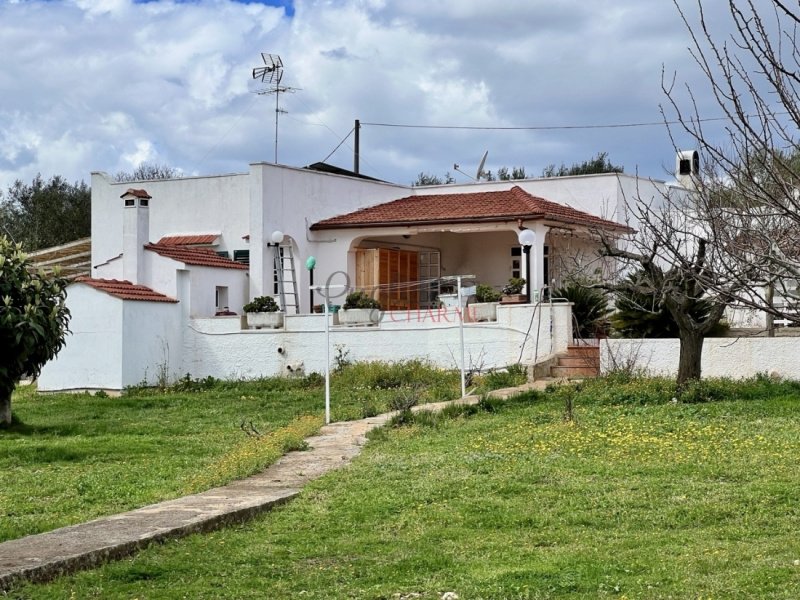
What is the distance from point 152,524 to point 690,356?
492 inches

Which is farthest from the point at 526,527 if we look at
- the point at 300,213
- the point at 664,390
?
→ the point at 300,213

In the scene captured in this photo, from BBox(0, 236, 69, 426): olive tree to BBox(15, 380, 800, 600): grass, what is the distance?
6.51 metres

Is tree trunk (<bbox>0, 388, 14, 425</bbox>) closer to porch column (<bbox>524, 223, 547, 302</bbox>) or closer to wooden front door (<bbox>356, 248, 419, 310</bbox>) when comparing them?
wooden front door (<bbox>356, 248, 419, 310</bbox>)

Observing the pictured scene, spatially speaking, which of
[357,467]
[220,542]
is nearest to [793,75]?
[220,542]

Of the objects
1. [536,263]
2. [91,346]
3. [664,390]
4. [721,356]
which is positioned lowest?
[664,390]

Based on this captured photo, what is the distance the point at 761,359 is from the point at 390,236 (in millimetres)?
13248

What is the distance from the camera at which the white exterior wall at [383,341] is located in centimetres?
2472

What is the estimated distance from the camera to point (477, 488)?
11312 mm

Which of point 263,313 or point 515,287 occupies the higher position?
point 515,287

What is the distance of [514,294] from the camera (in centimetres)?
2636

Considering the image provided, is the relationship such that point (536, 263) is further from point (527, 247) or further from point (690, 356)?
point (690, 356)

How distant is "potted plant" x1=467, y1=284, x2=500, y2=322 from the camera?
25531 millimetres

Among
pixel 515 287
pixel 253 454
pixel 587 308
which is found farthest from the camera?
pixel 515 287

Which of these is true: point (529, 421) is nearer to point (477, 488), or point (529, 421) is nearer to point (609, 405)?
point (609, 405)
